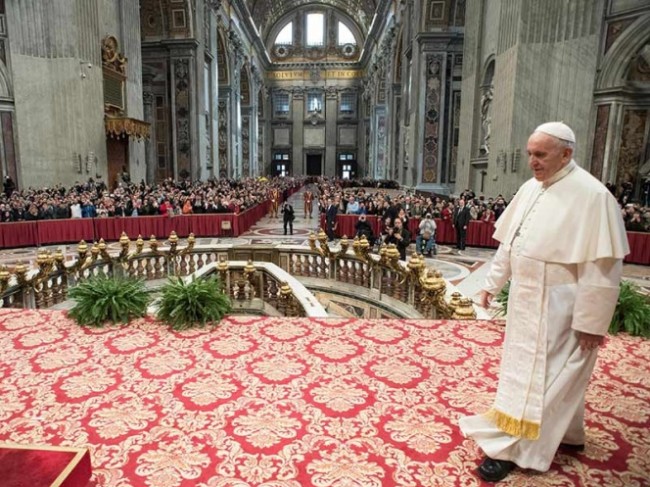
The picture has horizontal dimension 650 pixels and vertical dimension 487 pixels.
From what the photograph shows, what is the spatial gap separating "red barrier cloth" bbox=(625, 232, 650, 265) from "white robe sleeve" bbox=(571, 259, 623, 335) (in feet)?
32.4

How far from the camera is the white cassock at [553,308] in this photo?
202cm

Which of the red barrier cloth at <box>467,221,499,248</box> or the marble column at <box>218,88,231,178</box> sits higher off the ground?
the marble column at <box>218,88,231,178</box>

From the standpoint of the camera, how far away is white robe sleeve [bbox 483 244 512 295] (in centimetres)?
247

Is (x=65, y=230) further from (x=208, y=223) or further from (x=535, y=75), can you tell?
(x=535, y=75)

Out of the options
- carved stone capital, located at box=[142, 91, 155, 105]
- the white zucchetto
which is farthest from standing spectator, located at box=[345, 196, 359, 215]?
carved stone capital, located at box=[142, 91, 155, 105]

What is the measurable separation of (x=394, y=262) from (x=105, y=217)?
359 inches

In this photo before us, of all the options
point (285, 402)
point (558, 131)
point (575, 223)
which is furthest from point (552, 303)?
point (285, 402)

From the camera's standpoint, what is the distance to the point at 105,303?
438 cm

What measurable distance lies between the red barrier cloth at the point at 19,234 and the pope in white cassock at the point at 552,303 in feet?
40.8

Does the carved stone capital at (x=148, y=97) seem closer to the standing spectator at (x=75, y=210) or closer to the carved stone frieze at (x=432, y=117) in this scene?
the standing spectator at (x=75, y=210)

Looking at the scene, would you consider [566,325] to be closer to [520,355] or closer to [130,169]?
[520,355]

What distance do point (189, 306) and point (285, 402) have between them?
178 cm

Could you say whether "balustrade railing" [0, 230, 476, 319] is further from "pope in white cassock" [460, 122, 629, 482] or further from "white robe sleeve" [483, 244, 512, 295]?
"pope in white cassock" [460, 122, 629, 482]

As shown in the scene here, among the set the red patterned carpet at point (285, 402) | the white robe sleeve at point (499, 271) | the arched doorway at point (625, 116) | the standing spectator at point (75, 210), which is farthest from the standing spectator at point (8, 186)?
the arched doorway at point (625, 116)
